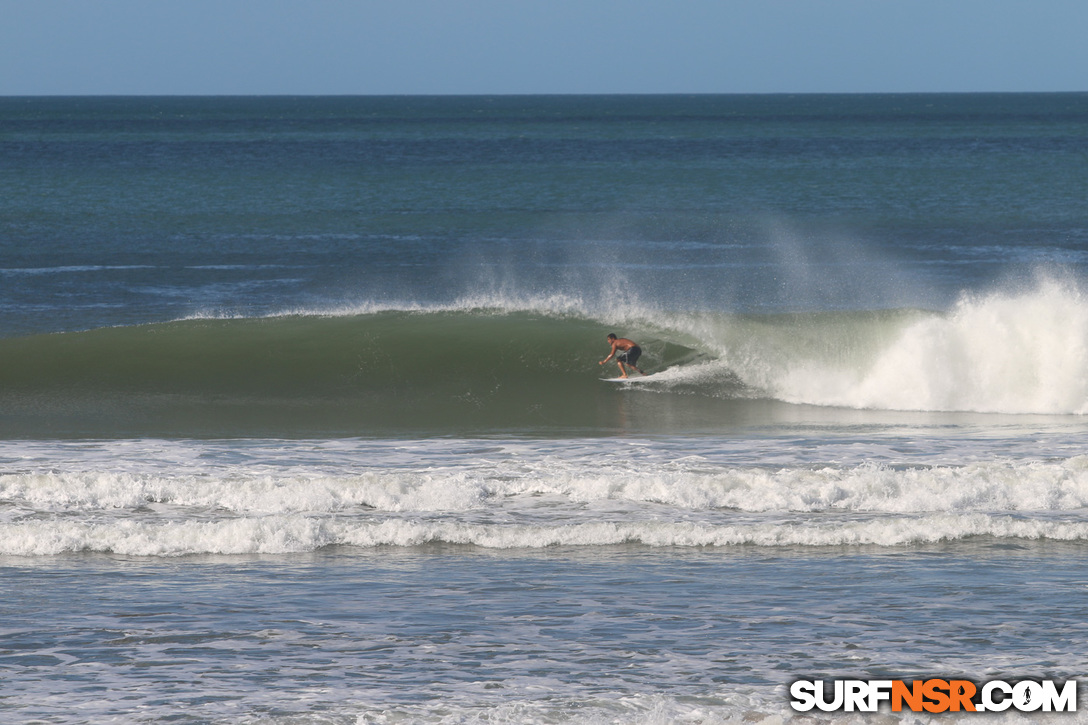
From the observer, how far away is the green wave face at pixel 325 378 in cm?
1539

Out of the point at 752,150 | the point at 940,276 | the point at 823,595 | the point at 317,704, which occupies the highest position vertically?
the point at 752,150

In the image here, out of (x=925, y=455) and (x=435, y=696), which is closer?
(x=435, y=696)

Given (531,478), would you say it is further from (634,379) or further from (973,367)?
(973,367)

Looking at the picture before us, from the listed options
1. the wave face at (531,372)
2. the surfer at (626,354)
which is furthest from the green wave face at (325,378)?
the surfer at (626,354)

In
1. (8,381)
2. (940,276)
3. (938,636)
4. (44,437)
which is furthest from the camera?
(940,276)

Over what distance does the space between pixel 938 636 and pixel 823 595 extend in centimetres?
98

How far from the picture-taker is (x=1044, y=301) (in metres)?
17.3

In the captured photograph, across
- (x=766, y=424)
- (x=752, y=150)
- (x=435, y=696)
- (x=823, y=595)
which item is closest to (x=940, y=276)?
(x=766, y=424)

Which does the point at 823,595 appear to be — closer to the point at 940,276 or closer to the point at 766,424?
the point at 766,424

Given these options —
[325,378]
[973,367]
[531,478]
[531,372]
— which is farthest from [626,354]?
[531,478]

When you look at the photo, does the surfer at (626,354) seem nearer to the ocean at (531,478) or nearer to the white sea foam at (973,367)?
the ocean at (531,478)

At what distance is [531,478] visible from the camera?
11.2 m

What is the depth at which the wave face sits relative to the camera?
1573cm

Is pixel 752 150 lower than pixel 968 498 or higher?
higher
